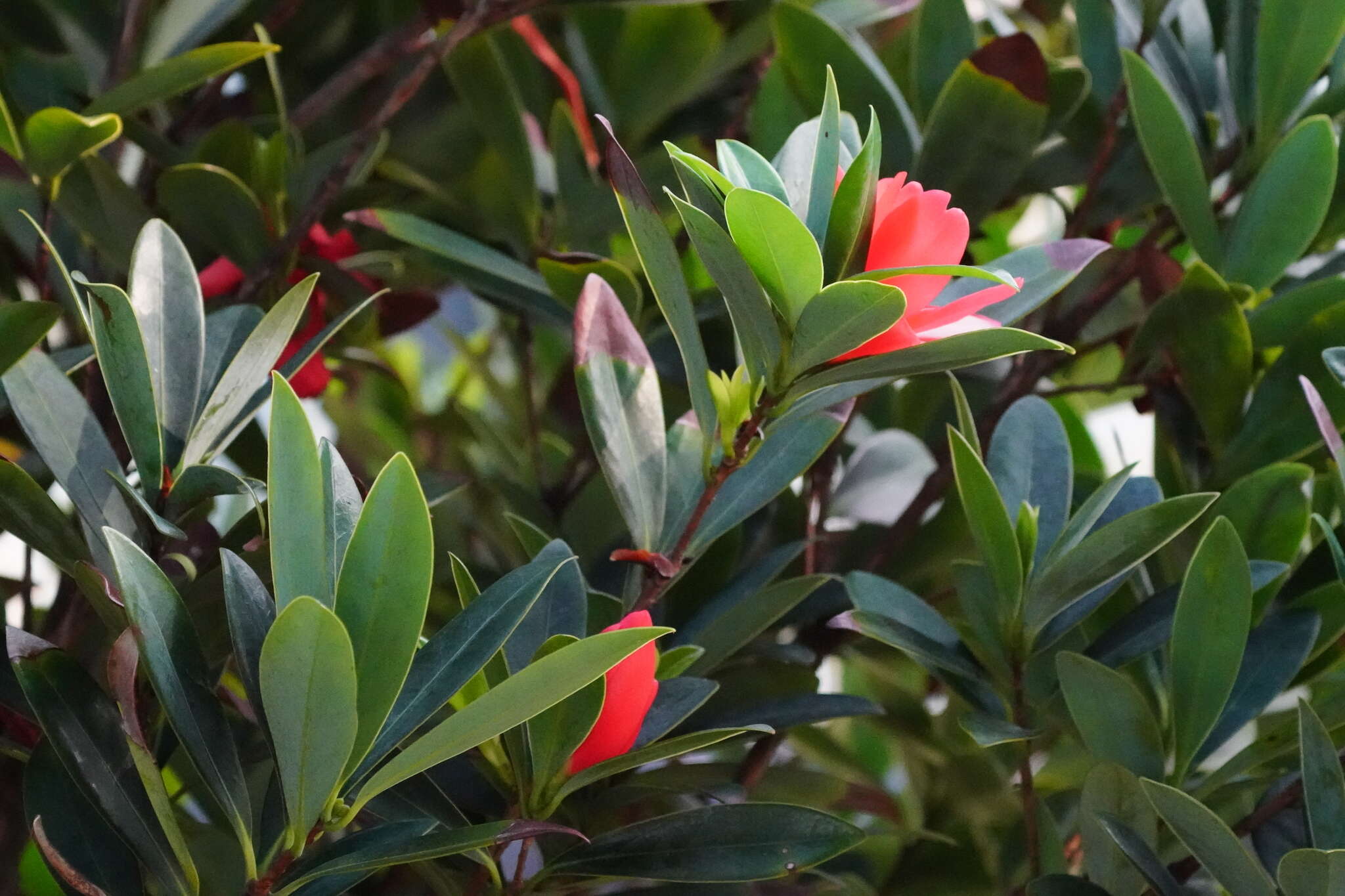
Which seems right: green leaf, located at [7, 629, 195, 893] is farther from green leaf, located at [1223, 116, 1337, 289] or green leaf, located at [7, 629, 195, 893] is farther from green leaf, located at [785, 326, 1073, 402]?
green leaf, located at [1223, 116, 1337, 289]

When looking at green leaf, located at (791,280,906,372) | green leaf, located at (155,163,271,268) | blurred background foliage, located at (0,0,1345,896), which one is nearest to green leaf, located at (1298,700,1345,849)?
blurred background foliage, located at (0,0,1345,896)

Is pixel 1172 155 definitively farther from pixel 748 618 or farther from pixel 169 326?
pixel 169 326

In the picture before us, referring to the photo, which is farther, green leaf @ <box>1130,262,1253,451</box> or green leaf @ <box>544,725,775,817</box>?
green leaf @ <box>1130,262,1253,451</box>

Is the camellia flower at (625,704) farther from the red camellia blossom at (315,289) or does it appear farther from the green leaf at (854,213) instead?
the red camellia blossom at (315,289)

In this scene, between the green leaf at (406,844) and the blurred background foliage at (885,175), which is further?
the blurred background foliage at (885,175)

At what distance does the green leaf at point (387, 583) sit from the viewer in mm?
343

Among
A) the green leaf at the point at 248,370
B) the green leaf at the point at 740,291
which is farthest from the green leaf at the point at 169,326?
the green leaf at the point at 740,291

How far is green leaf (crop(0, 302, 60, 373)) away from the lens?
1.42 feet

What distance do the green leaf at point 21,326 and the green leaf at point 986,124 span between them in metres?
0.41

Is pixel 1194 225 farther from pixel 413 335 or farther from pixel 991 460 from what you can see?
pixel 413 335

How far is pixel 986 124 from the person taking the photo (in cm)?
60

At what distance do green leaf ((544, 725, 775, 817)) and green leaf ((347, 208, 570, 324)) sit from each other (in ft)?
0.85

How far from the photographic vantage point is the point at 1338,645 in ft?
1.90

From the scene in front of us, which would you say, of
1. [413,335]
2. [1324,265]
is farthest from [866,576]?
[413,335]
